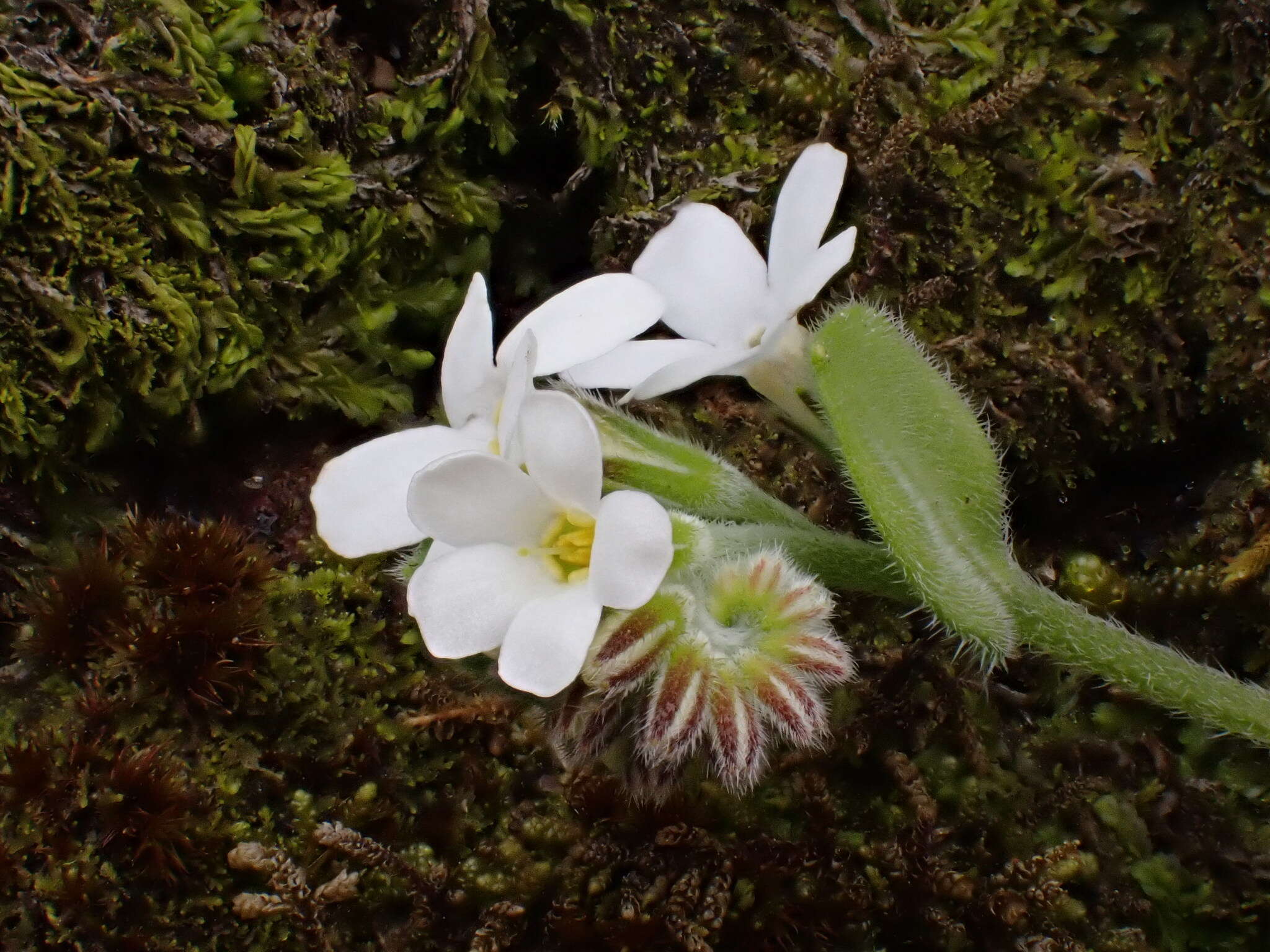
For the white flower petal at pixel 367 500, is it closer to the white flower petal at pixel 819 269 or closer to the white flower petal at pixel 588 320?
the white flower petal at pixel 588 320

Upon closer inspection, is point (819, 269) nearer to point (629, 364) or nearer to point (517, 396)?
point (629, 364)

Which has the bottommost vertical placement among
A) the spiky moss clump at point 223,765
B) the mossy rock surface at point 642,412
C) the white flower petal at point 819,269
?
the spiky moss clump at point 223,765

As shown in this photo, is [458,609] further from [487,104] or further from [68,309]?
[487,104]

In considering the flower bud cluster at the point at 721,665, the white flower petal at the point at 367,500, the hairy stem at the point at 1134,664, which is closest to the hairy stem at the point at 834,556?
the flower bud cluster at the point at 721,665

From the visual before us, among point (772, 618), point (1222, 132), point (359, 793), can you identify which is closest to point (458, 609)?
point (772, 618)

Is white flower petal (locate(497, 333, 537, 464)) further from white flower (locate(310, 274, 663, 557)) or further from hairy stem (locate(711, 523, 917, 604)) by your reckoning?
hairy stem (locate(711, 523, 917, 604))

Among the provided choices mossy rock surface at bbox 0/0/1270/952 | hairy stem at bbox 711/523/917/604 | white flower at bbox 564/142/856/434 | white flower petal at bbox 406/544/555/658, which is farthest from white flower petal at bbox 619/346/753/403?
mossy rock surface at bbox 0/0/1270/952
